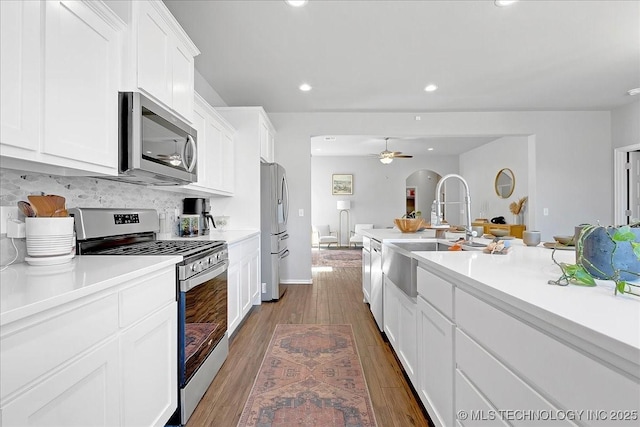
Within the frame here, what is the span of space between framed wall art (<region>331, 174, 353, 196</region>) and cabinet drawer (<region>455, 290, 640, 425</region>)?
826 centimetres

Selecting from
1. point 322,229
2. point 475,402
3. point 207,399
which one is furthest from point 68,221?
point 322,229

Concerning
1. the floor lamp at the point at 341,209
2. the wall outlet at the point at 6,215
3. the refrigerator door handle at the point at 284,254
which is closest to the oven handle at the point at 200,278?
the wall outlet at the point at 6,215

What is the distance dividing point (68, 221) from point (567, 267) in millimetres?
1935

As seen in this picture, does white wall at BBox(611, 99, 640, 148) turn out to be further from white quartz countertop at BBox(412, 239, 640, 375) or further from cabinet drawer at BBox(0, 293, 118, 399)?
cabinet drawer at BBox(0, 293, 118, 399)

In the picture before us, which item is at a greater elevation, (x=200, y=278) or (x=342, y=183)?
(x=342, y=183)

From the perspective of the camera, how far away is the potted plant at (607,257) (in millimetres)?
882

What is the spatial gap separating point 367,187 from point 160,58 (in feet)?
25.6

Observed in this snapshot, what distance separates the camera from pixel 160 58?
187 cm

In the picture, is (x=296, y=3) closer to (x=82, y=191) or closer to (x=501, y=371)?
(x=82, y=191)

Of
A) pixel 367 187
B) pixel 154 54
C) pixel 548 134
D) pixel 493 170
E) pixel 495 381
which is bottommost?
pixel 495 381

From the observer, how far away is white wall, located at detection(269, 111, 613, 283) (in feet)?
15.9

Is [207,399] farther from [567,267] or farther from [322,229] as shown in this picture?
[322,229]

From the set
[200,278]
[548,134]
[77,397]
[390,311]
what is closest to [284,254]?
[390,311]

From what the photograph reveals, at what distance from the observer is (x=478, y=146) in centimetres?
792
